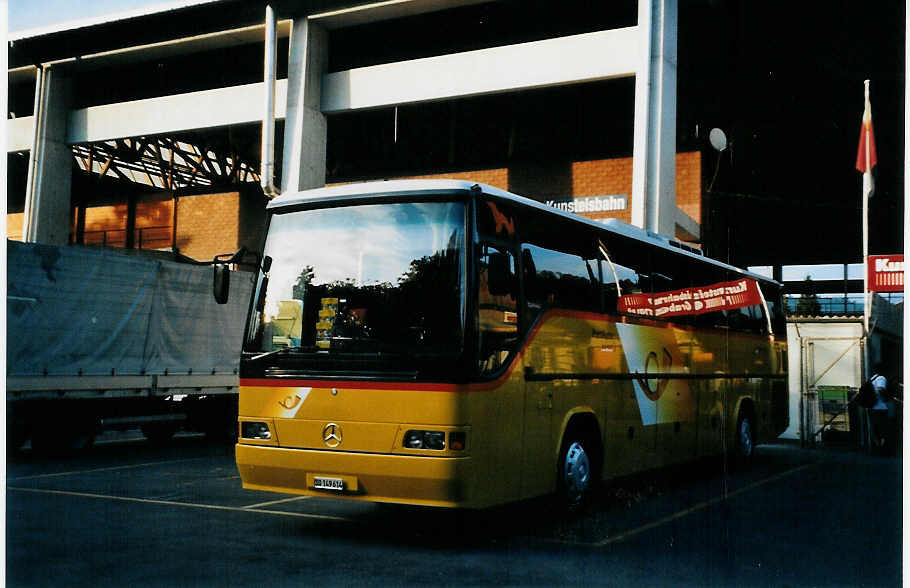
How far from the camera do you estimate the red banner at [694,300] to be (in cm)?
1080

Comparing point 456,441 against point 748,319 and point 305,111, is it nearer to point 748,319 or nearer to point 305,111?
point 748,319

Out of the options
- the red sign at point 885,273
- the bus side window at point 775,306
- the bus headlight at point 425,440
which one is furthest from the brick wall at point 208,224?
the bus headlight at point 425,440

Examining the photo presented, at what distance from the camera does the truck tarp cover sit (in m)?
13.0

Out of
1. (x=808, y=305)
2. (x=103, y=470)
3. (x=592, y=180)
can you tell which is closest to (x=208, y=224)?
(x=592, y=180)

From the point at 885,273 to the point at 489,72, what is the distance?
10.7 metres

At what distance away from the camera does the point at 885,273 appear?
11.9m

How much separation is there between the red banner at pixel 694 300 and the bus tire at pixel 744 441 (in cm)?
179

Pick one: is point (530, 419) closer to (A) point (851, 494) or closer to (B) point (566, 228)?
(B) point (566, 228)

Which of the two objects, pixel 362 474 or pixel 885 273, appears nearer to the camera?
pixel 362 474

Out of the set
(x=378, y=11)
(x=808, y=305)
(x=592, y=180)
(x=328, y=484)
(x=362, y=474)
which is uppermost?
(x=378, y=11)

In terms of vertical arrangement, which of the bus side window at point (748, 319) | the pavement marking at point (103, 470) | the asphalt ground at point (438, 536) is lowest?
the pavement marking at point (103, 470)

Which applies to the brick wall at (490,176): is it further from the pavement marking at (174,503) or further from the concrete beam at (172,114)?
the pavement marking at (174,503)

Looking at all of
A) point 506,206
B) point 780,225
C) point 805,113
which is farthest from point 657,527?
point 780,225

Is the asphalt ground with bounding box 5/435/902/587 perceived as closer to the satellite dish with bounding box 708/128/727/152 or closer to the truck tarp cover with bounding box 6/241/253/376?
the truck tarp cover with bounding box 6/241/253/376
